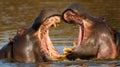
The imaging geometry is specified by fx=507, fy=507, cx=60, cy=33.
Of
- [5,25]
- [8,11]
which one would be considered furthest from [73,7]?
[8,11]

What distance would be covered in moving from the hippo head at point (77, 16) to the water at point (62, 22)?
71 centimetres

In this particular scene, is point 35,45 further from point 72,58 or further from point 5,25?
point 5,25

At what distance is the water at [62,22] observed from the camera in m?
10.0

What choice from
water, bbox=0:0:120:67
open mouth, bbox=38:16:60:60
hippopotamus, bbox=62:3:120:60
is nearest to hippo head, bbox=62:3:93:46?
hippopotamus, bbox=62:3:120:60

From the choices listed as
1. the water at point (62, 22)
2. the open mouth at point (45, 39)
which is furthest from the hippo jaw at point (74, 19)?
the water at point (62, 22)

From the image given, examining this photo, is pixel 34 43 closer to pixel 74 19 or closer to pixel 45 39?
pixel 45 39

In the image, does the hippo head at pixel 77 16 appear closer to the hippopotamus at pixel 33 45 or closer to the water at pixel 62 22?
the hippopotamus at pixel 33 45

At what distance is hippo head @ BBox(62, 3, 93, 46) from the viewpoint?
31.9 feet

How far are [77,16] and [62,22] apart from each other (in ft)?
29.8

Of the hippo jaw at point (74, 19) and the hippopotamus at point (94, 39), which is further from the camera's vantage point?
the hippopotamus at point (94, 39)

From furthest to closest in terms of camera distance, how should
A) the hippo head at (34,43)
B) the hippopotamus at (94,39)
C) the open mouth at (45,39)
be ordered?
the hippopotamus at (94,39), the hippo head at (34,43), the open mouth at (45,39)

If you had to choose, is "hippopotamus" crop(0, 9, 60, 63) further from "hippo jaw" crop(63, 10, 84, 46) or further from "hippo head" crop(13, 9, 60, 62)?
"hippo jaw" crop(63, 10, 84, 46)

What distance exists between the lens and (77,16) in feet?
32.4

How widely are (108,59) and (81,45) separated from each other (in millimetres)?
599
